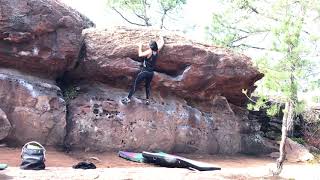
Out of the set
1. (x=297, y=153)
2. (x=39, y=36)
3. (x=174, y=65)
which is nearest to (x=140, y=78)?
(x=174, y=65)

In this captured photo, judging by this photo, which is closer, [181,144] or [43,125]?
[43,125]

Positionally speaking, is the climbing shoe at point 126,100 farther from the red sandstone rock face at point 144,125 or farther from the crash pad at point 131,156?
the crash pad at point 131,156

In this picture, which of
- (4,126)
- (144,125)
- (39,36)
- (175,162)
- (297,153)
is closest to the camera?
(175,162)

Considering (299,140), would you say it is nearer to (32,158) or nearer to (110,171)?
(110,171)

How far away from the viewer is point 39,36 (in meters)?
10.3

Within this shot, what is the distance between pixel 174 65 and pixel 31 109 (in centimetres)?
453

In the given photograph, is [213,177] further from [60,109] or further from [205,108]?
[205,108]

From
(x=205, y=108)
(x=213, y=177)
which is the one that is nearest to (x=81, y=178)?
(x=213, y=177)

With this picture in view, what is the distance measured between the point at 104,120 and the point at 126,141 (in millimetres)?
883

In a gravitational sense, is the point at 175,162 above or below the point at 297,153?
below

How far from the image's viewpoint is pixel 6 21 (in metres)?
9.71

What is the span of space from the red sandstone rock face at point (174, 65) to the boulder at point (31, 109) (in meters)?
1.47

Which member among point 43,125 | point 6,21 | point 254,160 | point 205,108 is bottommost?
point 254,160

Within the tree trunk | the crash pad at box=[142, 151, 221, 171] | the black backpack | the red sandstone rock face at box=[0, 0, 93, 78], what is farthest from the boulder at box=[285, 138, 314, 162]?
the black backpack
